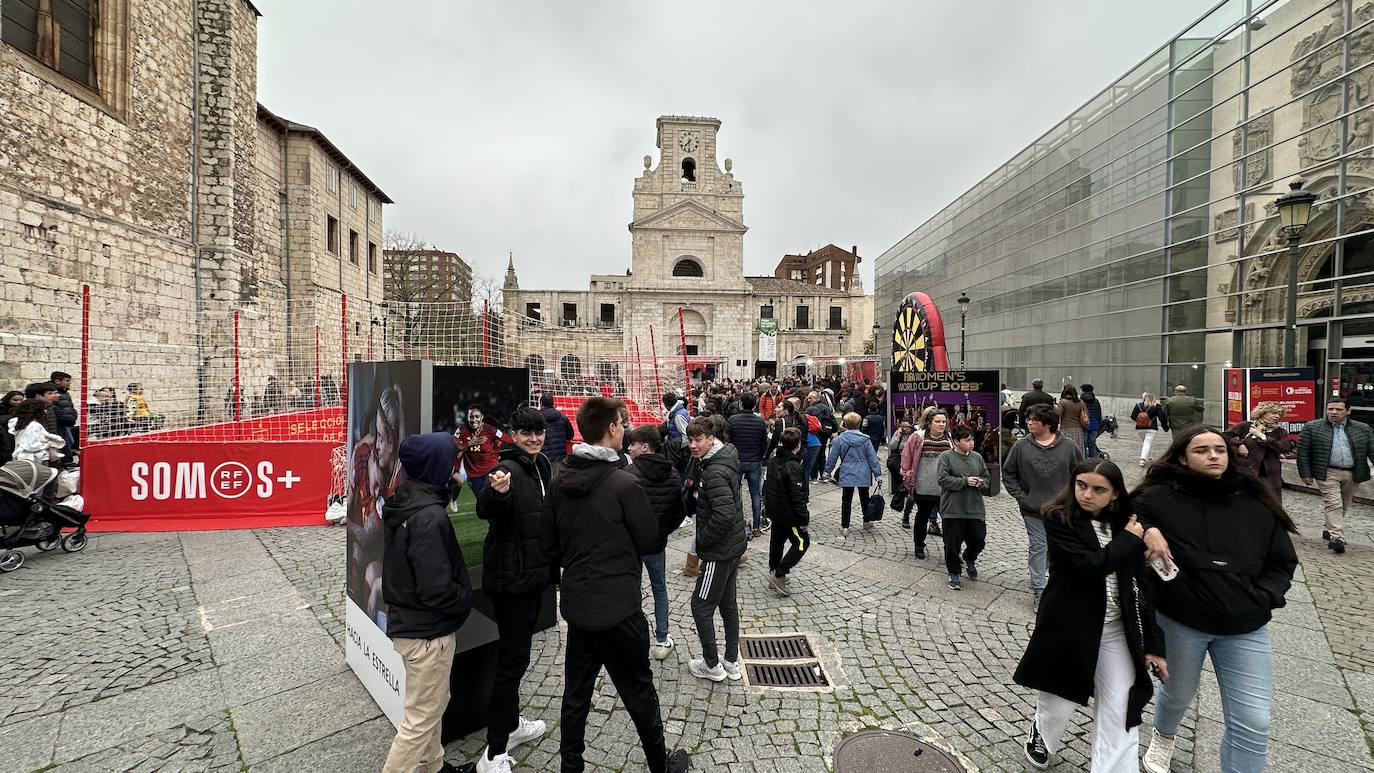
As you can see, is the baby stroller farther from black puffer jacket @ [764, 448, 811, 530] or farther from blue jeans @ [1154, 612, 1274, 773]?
blue jeans @ [1154, 612, 1274, 773]

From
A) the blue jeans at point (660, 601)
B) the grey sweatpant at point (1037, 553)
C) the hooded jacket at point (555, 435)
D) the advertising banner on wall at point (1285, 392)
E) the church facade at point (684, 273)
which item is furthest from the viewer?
the church facade at point (684, 273)

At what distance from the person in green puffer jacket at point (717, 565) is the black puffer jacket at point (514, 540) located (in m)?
1.23

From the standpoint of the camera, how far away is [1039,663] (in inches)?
102

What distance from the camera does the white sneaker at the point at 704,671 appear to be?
11.8 feet

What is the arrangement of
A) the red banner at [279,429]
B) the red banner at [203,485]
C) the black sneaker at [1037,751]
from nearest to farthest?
the black sneaker at [1037,751] → the red banner at [203,485] → the red banner at [279,429]

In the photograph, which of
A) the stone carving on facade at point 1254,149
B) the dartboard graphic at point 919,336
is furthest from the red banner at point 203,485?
the stone carving on facade at point 1254,149

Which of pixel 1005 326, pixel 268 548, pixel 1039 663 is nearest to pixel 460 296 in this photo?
pixel 1005 326

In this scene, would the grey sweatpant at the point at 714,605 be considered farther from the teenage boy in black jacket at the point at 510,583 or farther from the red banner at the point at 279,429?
the red banner at the point at 279,429

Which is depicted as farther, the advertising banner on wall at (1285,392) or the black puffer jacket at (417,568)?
the advertising banner on wall at (1285,392)

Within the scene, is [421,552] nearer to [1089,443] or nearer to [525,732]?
[525,732]

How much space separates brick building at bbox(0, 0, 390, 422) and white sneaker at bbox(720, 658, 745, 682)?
779 centimetres

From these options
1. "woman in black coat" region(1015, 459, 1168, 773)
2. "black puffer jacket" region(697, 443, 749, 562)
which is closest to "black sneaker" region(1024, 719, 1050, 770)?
"woman in black coat" region(1015, 459, 1168, 773)

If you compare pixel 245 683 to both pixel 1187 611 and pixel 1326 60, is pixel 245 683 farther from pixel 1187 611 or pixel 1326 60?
pixel 1326 60

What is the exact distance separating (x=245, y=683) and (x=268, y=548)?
3.35 m
